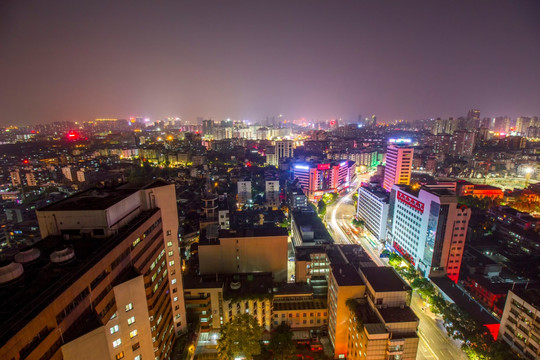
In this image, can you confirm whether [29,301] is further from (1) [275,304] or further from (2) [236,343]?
(1) [275,304]

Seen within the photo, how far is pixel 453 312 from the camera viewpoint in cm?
1988

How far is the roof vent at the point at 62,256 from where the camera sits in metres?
9.81

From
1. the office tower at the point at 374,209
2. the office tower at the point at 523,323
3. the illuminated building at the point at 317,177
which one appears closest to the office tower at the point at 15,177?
the illuminated building at the point at 317,177

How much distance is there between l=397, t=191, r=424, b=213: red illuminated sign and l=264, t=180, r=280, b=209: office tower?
71.6 ft

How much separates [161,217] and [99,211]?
14.2 feet

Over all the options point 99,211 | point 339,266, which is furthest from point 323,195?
point 99,211

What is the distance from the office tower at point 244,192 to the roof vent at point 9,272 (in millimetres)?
39763

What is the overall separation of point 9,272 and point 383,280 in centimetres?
1868

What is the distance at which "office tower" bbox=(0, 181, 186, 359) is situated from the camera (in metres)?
7.73

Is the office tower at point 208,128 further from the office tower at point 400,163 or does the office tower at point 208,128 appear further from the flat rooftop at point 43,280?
the flat rooftop at point 43,280

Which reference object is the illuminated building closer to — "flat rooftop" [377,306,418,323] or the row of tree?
the row of tree

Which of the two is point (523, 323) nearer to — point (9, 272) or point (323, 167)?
point (9, 272)

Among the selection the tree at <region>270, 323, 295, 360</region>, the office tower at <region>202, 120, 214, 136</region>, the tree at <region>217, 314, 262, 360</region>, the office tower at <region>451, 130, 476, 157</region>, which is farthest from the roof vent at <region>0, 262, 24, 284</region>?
the office tower at <region>202, 120, 214, 136</region>

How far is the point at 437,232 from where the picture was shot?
25469mm
